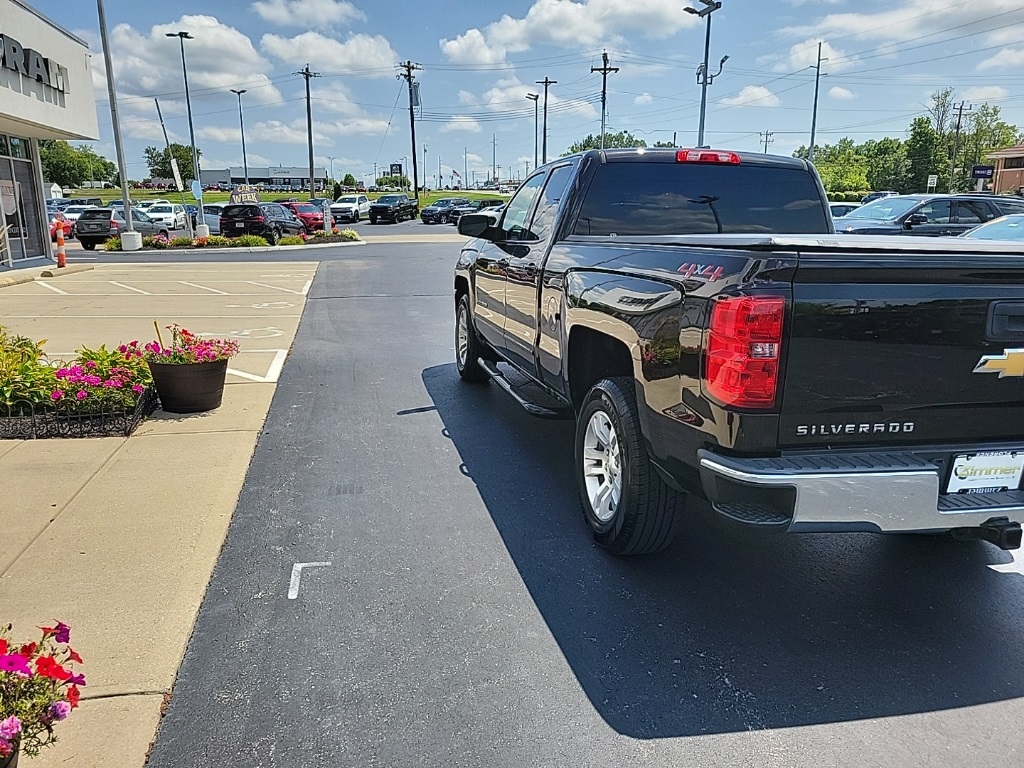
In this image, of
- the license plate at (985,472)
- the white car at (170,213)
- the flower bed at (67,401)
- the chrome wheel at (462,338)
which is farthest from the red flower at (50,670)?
the white car at (170,213)

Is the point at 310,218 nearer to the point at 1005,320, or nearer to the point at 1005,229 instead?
the point at 1005,229

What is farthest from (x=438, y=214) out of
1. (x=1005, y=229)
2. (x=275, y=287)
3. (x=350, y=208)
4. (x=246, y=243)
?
(x=1005, y=229)

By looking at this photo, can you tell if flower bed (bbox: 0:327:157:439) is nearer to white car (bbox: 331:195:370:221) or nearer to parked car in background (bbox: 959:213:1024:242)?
parked car in background (bbox: 959:213:1024:242)

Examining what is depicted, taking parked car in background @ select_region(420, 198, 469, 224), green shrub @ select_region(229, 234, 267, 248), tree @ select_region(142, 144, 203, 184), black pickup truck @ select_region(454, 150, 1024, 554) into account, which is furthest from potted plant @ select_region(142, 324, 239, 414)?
tree @ select_region(142, 144, 203, 184)

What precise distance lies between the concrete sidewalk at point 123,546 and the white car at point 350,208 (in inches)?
1635

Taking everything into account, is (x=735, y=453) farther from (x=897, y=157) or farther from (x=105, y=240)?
(x=897, y=157)

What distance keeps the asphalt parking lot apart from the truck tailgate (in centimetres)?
92

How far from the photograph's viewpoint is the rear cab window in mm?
5031

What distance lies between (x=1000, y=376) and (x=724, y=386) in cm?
111

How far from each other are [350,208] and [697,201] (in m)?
45.8

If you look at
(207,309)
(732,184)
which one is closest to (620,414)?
(732,184)

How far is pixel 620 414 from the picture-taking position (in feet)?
12.1

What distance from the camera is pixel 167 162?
10956 cm

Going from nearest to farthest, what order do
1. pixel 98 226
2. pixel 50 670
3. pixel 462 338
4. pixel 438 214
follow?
pixel 50 670 < pixel 462 338 < pixel 98 226 < pixel 438 214
